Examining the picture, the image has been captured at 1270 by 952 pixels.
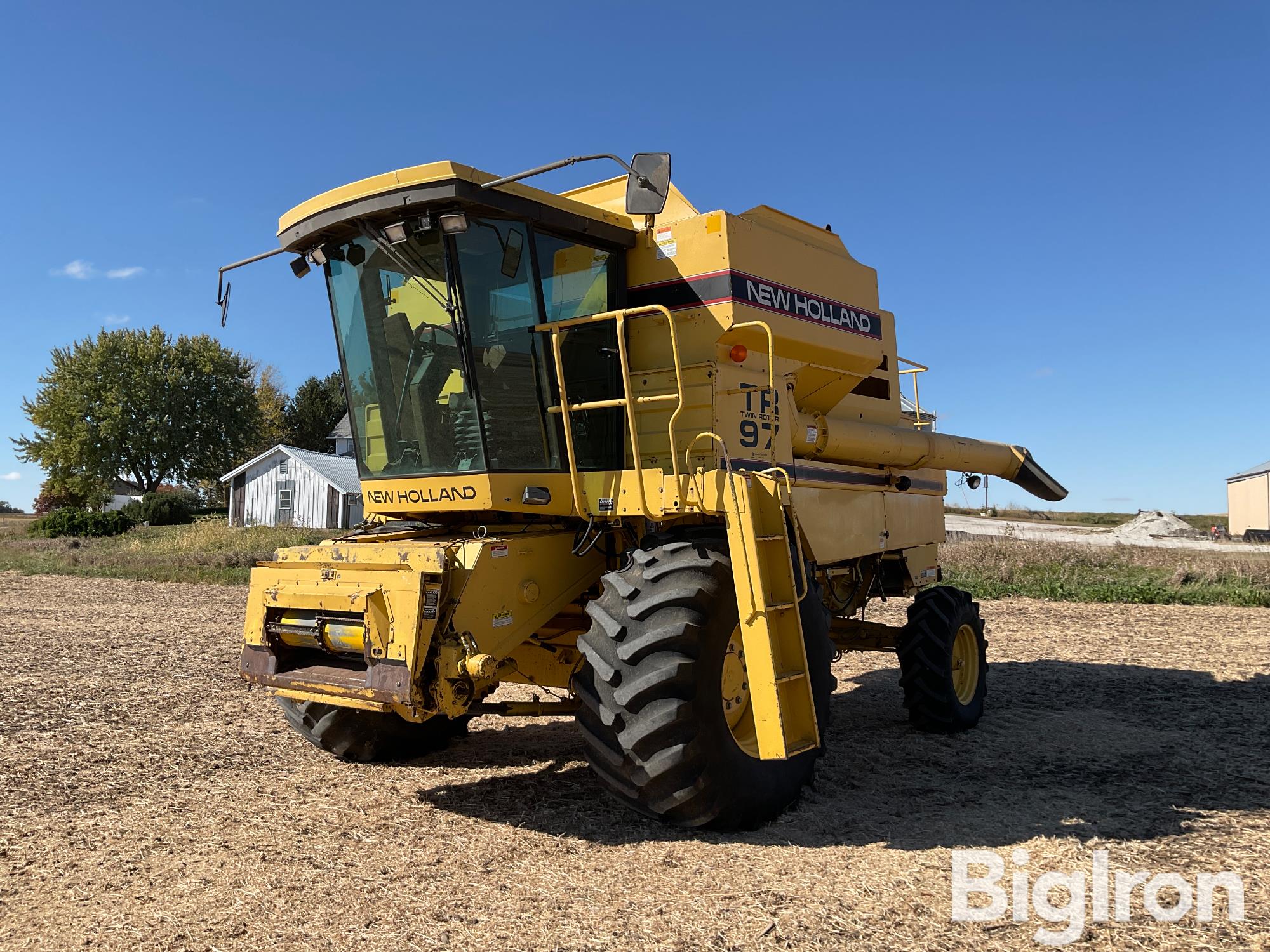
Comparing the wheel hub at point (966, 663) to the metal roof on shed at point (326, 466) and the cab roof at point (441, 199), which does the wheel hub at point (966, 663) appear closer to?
the cab roof at point (441, 199)

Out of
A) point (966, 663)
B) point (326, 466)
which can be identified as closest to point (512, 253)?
point (966, 663)

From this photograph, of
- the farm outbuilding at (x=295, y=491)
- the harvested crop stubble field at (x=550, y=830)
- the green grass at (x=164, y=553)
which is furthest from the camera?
the farm outbuilding at (x=295, y=491)

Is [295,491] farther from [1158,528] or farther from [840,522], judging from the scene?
[1158,528]

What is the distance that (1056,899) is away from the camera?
3992mm

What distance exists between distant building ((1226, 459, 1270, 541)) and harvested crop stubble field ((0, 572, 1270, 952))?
40828mm

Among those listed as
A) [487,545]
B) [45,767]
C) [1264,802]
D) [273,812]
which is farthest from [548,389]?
[1264,802]

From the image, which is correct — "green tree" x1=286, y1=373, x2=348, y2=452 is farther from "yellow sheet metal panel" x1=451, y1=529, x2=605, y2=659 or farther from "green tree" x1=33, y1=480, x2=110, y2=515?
"yellow sheet metal panel" x1=451, y1=529, x2=605, y2=659

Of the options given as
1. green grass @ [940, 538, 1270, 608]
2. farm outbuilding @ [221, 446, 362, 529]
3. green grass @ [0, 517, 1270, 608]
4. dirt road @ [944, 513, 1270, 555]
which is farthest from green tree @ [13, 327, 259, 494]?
green grass @ [940, 538, 1270, 608]

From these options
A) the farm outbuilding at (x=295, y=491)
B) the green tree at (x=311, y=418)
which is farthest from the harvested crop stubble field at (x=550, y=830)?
the green tree at (x=311, y=418)

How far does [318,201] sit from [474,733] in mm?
4136

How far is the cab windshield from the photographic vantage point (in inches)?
213

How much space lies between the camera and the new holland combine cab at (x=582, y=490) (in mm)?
4730

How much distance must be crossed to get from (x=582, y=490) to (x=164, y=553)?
77.6 ft

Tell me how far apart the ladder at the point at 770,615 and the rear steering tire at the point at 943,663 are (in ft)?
8.98
